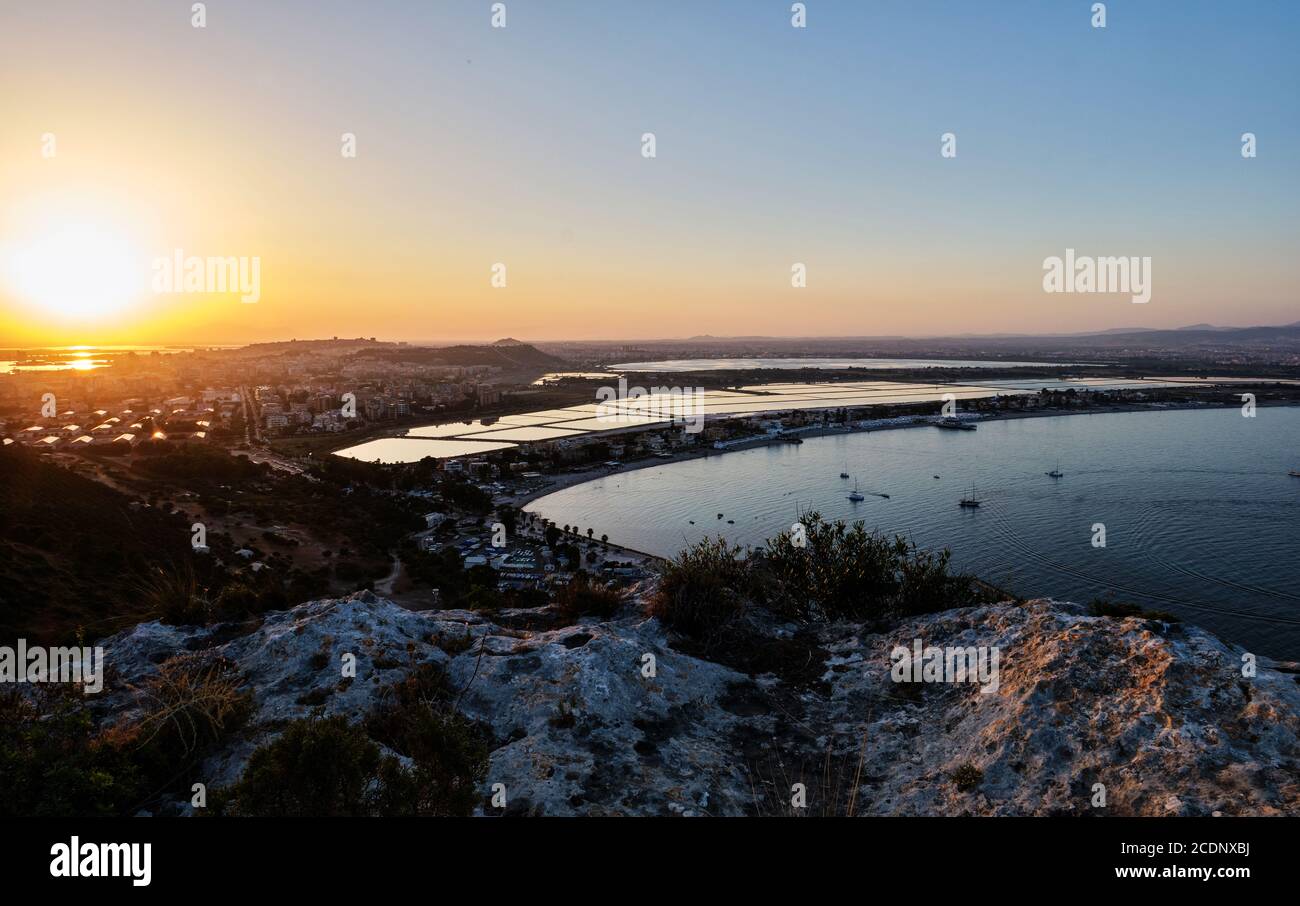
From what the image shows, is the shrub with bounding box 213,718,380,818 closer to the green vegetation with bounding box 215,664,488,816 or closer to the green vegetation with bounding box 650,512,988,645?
the green vegetation with bounding box 215,664,488,816

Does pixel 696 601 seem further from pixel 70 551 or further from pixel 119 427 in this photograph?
pixel 119 427

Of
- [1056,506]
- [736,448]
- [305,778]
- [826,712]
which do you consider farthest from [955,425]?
[305,778]

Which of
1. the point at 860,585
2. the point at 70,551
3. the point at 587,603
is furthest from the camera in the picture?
the point at 70,551

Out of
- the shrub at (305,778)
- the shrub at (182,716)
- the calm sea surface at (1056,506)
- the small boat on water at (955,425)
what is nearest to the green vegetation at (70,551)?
the shrub at (182,716)

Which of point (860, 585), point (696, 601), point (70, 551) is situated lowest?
point (70, 551)

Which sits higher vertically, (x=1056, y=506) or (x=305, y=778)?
(x=305, y=778)
